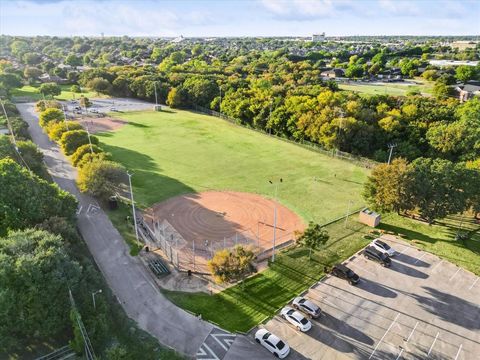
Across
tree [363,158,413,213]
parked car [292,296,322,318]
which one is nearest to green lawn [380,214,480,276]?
tree [363,158,413,213]

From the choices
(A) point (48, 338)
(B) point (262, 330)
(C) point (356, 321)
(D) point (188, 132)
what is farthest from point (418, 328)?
(D) point (188, 132)

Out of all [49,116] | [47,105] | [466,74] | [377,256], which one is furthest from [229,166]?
[466,74]

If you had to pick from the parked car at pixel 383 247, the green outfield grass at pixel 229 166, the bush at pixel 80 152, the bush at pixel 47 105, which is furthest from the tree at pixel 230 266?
the bush at pixel 47 105

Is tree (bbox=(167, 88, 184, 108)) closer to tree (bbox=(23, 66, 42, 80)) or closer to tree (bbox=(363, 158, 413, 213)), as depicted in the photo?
tree (bbox=(23, 66, 42, 80))

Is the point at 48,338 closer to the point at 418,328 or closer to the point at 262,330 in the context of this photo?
the point at 262,330

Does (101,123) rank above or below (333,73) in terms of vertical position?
below

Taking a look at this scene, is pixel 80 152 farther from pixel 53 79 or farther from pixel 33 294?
pixel 53 79
